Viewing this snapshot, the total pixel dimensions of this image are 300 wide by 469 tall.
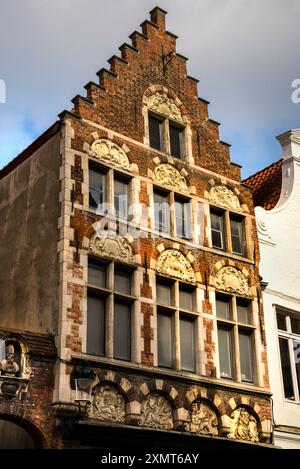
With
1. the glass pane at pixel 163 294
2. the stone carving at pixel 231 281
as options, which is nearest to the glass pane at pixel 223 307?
the stone carving at pixel 231 281

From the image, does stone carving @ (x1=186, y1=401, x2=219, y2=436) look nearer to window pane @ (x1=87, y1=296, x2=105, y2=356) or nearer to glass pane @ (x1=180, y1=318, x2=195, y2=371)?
glass pane @ (x1=180, y1=318, x2=195, y2=371)

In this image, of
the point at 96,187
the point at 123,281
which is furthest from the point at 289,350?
the point at 96,187

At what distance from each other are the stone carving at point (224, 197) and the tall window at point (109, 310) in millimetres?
3475

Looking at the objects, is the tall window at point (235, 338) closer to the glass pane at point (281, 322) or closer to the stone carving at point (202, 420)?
the stone carving at point (202, 420)

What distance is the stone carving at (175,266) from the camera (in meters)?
15.9

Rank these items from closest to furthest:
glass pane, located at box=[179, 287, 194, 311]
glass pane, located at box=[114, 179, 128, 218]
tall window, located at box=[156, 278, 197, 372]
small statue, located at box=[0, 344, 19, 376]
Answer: small statue, located at box=[0, 344, 19, 376], tall window, located at box=[156, 278, 197, 372], glass pane, located at box=[114, 179, 128, 218], glass pane, located at box=[179, 287, 194, 311]

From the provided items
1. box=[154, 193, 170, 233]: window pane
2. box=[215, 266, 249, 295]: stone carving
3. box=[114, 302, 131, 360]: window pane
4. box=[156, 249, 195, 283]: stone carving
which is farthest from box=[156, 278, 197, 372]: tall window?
box=[154, 193, 170, 233]: window pane

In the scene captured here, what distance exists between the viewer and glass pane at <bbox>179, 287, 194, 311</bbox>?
1620 centimetres

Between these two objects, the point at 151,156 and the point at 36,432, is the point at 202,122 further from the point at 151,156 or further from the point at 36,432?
the point at 36,432

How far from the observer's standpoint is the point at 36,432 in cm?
1291

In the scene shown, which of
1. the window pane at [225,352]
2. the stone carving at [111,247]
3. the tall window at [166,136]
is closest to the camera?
the stone carving at [111,247]

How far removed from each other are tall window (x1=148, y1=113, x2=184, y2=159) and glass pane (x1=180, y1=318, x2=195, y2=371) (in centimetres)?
391

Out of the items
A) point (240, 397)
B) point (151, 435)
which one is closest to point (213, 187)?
point (240, 397)

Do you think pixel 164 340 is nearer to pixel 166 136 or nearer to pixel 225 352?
pixel 225 352
